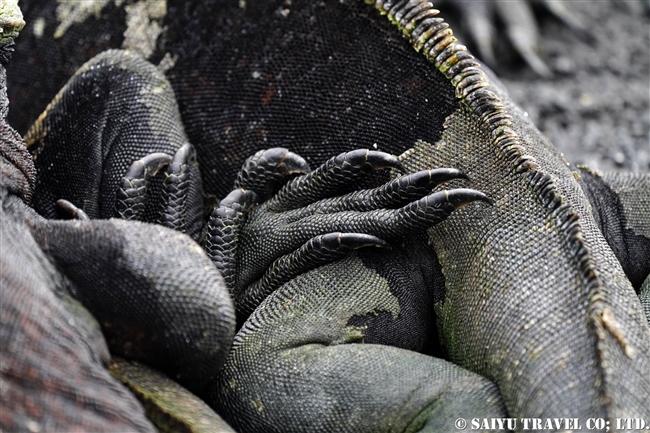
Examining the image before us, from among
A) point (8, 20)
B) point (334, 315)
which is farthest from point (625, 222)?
point (8, 20)

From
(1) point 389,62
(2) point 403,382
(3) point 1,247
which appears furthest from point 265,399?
(1) point 389,62

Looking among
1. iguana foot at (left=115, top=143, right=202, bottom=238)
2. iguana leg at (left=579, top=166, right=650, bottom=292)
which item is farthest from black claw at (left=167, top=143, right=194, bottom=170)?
iguana leg at (left=579, top=166, right=650, bottom=292)

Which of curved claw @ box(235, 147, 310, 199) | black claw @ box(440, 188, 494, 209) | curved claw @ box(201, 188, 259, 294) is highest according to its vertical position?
black claw @ box(440, 188, 494, 209)

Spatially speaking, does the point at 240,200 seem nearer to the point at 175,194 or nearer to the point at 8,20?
the point at 175,194

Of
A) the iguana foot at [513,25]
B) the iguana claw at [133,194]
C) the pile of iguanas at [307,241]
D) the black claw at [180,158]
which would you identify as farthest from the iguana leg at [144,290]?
the iguana foot at [513,25]

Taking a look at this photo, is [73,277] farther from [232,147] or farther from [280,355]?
[232,147]

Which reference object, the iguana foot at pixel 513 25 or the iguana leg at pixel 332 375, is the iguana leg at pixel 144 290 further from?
the iguana foot at pixel 513 25

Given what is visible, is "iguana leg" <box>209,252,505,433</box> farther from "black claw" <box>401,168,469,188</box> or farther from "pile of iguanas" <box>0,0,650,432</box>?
"black claw" <box>401,168,469,188</box>
